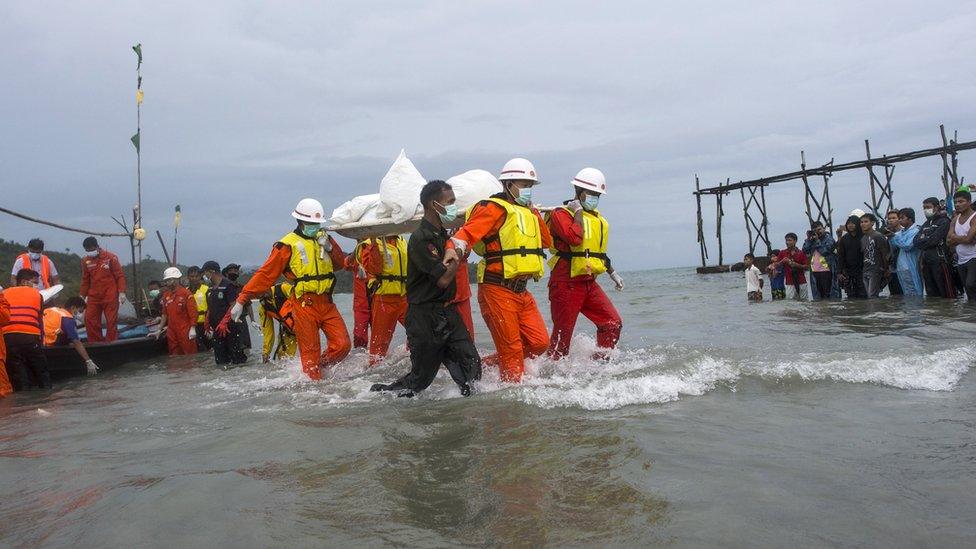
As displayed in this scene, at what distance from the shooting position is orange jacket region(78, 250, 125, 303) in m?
13.0

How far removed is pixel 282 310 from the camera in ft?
32.0

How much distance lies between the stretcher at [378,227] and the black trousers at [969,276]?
768cm

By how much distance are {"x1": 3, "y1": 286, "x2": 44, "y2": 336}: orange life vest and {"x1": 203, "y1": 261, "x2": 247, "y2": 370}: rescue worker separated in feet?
9.04

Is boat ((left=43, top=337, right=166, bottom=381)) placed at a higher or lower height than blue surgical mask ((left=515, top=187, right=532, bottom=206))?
lower

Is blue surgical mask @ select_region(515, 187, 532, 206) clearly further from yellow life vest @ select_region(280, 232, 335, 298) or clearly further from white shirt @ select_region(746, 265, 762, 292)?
white shirt @ select_region(746, 265, 762, 292)

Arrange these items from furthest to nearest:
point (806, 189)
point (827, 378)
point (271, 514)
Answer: point (806, 189)
point (827, 378)
point (271, 514)

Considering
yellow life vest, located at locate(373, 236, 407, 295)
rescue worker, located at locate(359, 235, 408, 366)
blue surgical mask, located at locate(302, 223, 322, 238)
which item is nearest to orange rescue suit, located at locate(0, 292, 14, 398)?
blue surgical mask, located at locate(302, 223, 322, 238)

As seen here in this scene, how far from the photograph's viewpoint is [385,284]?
316 inches

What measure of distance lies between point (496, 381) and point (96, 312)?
10.2 m

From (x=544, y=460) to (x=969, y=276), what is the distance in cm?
1010

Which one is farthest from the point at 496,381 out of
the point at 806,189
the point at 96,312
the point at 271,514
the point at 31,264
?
the point at 806,189

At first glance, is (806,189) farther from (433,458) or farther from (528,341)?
(433,458)

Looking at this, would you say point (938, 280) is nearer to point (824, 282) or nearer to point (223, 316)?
point (824, 282)

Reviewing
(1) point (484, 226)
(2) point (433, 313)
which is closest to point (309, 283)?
(2) point (433, 313)
